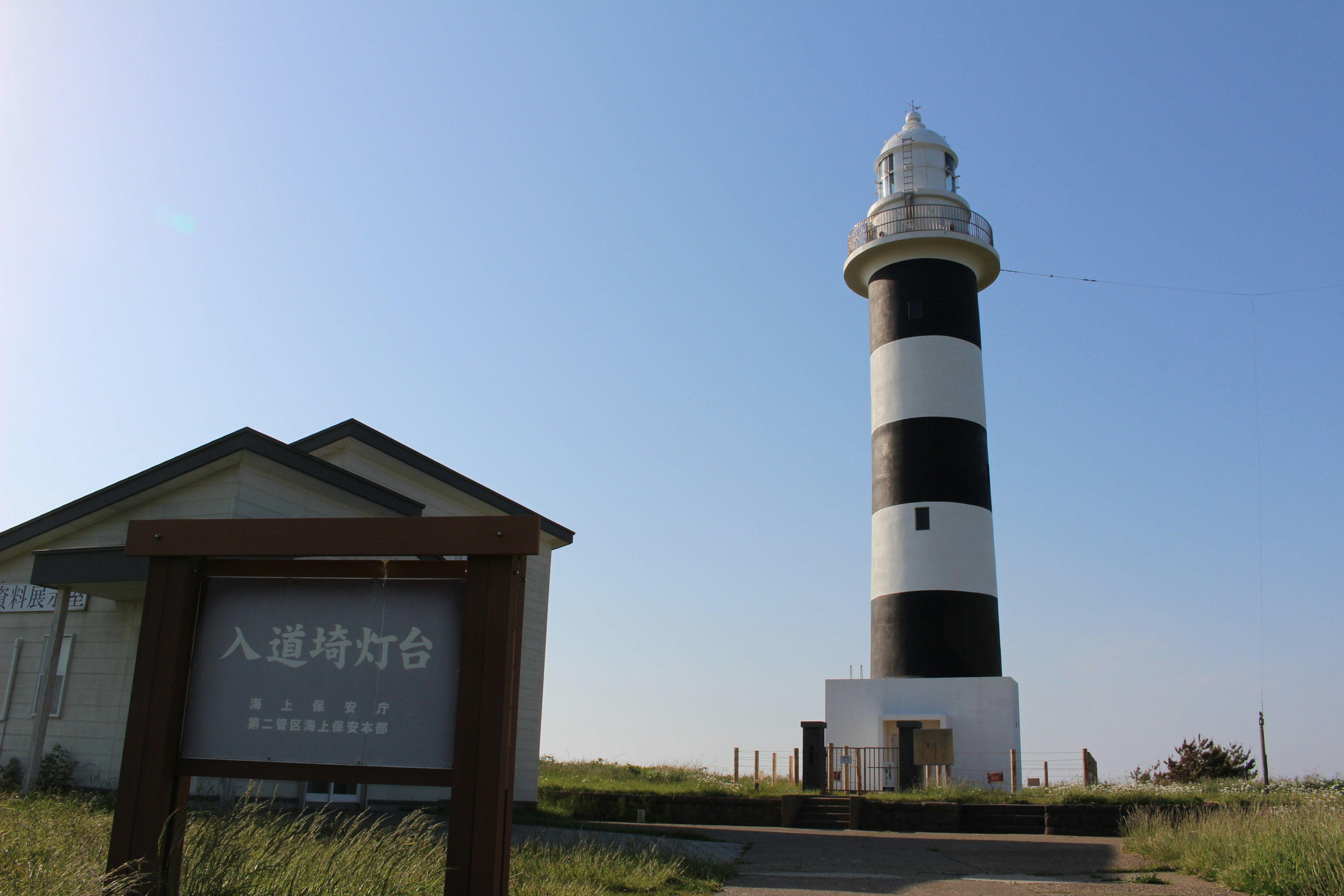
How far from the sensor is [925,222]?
24.8 meters

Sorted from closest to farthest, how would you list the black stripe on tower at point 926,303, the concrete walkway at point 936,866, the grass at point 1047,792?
1. the concrete walkway at point 936,866
2. the grass at point 1047,792
3. the black stripe on tower at point 926,303

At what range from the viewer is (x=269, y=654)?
236 inches

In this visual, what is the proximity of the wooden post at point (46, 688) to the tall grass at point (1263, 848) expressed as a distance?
41.6ft

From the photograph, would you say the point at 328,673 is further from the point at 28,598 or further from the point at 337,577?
the point at 28,598

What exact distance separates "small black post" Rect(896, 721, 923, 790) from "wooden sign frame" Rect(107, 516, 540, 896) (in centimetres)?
1635

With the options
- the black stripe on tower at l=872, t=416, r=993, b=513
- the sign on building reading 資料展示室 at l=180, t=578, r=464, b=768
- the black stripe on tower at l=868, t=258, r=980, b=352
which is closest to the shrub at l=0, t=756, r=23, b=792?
the sign on building reading 資料展示室 at l=180, t=578, r=464, b=768

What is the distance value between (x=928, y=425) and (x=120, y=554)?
54.4 ft

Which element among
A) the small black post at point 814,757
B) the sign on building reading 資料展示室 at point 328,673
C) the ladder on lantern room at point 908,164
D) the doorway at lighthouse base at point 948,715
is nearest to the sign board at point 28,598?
the sign on building reading 資料展示室 at point 328,673

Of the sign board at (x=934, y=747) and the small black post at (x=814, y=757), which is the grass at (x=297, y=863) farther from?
the sign board at (x=934, y=747)

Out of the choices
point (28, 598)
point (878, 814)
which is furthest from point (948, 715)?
point (28, 598)

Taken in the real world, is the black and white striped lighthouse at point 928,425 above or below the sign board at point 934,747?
above

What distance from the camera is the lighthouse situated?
2172 centimetres

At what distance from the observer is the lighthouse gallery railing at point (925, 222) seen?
24.7 meters

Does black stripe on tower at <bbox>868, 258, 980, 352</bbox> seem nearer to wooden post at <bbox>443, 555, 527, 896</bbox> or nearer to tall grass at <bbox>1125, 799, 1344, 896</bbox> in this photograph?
tall grass at <bbox>1125, 799, 1344, 896</bbox>
